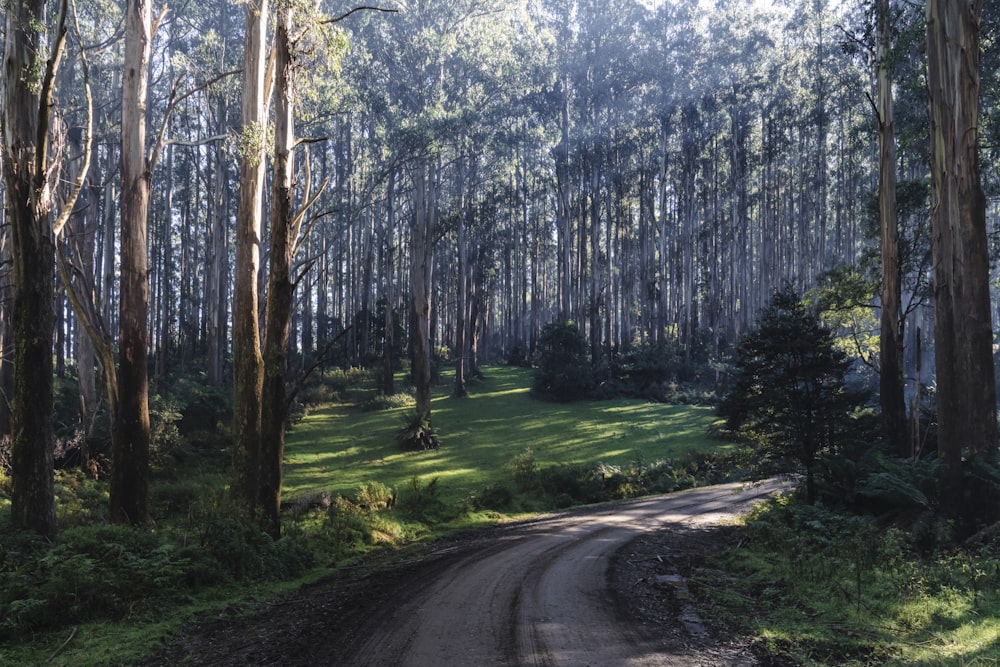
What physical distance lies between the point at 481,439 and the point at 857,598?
2046cm

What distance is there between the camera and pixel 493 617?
6934 mm

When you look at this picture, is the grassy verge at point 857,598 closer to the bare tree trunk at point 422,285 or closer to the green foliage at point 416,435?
the green foliage at point 416,435

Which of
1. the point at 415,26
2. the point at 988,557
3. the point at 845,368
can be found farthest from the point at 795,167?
the point at 988,557

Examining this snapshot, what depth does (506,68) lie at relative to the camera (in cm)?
3912

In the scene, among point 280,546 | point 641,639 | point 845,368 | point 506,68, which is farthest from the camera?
point 506,68

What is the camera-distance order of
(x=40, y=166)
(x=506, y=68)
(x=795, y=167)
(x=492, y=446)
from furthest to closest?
(x=795, y=167)
(x=506, y=68)
(x=492, y=446)
(x=40, y=166)

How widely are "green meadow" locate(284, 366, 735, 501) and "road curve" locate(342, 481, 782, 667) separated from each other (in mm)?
6435

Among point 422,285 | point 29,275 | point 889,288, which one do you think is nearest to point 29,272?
point 29,275

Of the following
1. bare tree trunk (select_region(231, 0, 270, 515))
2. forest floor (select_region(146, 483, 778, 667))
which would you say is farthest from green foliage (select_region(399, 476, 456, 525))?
bare tree trunk (select_region(231, 0, 270, 515))

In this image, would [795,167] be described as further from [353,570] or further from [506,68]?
[353,570]

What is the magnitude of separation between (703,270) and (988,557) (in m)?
50.9

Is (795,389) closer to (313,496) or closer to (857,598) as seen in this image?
(857,598)

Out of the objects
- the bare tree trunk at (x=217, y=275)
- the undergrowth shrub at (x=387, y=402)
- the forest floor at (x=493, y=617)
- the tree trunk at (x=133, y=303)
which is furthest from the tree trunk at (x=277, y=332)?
the undergrowth shrub at (x=387, y=402)

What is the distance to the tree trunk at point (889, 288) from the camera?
15.4 m
